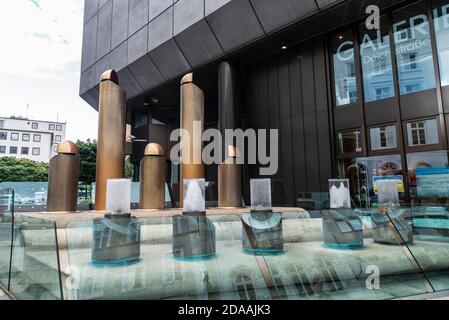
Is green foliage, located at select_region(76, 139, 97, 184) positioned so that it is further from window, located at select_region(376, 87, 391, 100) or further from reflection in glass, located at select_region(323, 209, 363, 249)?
reflection in glass, located at select_region(323, 209, 363, 249)

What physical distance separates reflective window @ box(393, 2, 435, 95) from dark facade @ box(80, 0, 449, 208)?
3cm

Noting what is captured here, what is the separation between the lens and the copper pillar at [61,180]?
257 inches

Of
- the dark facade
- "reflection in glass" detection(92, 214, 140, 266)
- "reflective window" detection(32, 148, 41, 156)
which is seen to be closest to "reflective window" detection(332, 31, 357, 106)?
the dark facade

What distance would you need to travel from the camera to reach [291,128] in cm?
1257

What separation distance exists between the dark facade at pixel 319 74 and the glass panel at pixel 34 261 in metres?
9.47

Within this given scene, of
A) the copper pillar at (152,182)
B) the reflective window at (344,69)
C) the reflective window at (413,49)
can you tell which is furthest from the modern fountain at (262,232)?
the reflective window at (344,69)

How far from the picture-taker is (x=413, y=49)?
9.59 metres

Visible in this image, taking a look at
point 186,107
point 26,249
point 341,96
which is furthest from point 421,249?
point 341,96

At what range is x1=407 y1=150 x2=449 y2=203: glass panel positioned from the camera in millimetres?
8664

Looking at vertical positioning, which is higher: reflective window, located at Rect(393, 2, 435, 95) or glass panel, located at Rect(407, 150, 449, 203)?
reflective window, located at Rect(393, 2, 435, 95)

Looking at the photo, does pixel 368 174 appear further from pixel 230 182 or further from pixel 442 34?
pixel 230 182

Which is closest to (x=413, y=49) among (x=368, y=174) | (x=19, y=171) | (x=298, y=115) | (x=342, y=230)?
(x=368, y=174)

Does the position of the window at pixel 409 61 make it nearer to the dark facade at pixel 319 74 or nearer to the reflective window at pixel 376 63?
the dark facade at pixel 319 74

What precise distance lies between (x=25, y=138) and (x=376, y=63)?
8182 cm
